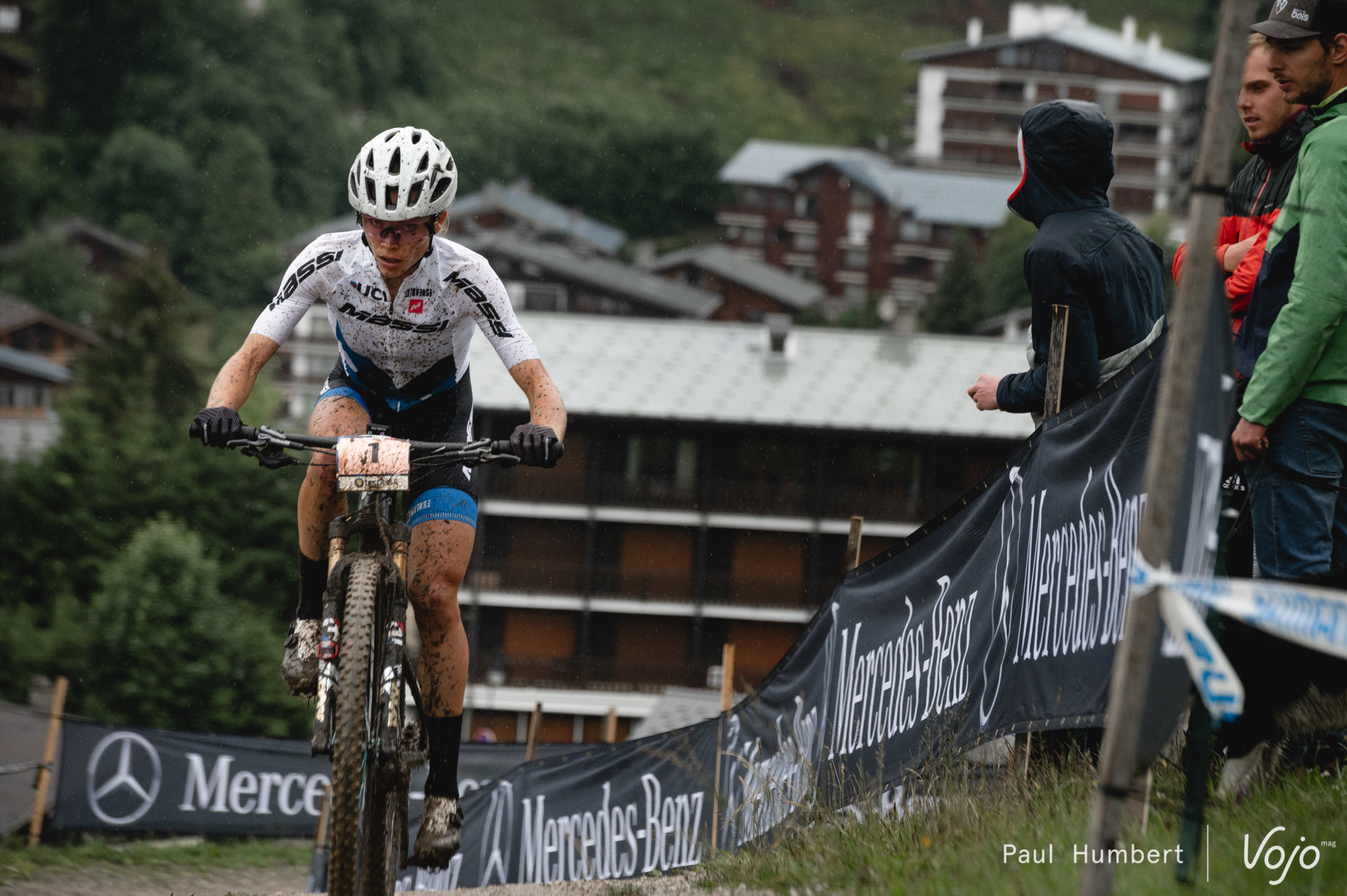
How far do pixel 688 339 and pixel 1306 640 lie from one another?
4737 cm

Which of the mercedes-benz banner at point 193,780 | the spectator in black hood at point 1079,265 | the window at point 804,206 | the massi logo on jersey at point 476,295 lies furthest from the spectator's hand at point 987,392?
the window at point 804,206

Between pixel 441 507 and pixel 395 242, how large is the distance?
99cm

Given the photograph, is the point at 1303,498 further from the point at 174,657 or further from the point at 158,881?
the point at 174,657

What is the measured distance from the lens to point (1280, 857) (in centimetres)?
373

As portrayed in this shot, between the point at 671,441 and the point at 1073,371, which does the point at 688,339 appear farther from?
the point at 1073,371

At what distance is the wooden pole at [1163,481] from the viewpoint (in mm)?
3076

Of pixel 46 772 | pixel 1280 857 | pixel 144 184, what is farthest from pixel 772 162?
pixel 1280 857

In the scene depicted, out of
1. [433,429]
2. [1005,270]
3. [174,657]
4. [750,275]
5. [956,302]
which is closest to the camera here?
[433,429]

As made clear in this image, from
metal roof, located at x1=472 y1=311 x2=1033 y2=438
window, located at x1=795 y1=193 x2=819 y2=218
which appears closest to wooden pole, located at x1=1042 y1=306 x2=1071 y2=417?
metal roof, located at x1=472 y1=311 x2=1033 y2=438

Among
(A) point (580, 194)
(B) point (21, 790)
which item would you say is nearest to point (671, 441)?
(B) point (21, 790)

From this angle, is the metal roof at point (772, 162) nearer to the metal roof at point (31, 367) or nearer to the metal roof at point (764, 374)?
the metal roof at point (31, 367)

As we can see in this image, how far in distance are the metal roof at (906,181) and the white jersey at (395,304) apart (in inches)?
4642

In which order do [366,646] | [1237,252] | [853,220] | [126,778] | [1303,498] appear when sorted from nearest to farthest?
1. [1303,498]
2. [366,646]
3. [1237,252]
4. [126,778]
5. [853,220]

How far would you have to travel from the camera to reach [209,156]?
125 meters
